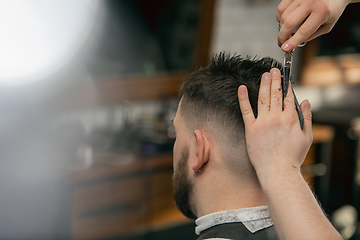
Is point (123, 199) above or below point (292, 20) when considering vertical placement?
below

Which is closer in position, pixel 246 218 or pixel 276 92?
pixel 276 92

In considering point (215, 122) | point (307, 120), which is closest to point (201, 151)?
point (215, 122)

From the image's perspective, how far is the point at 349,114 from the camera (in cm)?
381

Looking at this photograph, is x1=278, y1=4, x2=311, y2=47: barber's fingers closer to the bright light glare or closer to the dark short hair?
the dark short hair

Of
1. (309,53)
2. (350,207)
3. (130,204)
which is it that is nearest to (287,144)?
(130,204)

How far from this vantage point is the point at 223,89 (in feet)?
3.50

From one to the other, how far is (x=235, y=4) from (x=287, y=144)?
2.88 metres

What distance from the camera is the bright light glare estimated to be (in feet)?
7.43

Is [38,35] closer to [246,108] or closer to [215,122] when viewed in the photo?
[215,122]

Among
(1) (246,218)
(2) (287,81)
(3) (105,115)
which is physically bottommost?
(3) (105,115)

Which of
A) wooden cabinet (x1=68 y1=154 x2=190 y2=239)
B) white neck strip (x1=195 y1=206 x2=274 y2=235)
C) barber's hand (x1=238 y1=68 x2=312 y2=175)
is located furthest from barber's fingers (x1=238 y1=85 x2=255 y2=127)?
wooden cabinet (x1=68 y1=154 x2=190 y2=239)

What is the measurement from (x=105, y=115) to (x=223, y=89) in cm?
212

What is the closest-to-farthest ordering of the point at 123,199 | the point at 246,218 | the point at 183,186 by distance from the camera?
the point at 246,218
the point at 183,186
the point at 123,199

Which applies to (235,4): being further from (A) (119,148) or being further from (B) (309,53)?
(A) (119,148)
